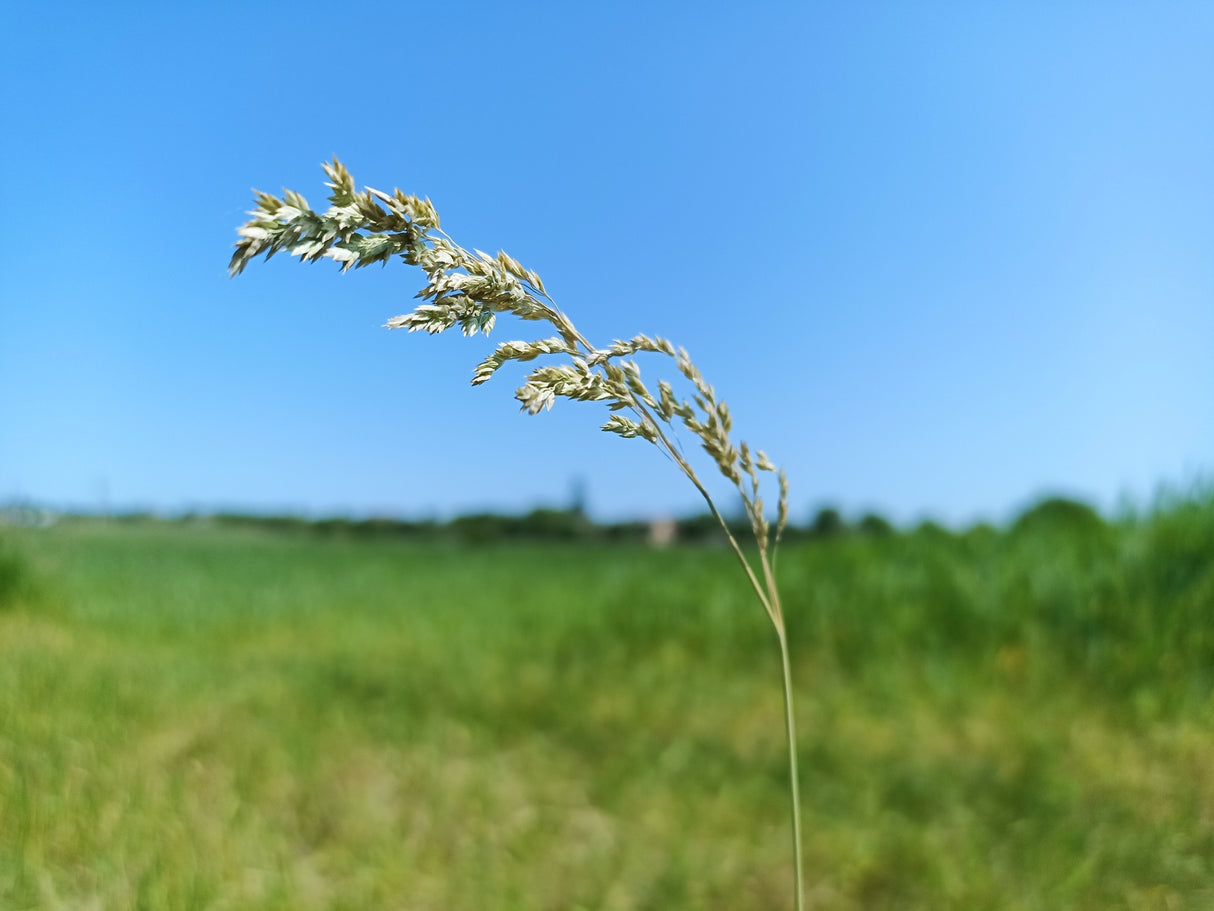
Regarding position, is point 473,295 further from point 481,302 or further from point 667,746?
point 667,746

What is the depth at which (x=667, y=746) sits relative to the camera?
17.0ft

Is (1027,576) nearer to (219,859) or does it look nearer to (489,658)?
(489,658)

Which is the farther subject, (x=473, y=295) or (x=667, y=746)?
(x=667, y=746)

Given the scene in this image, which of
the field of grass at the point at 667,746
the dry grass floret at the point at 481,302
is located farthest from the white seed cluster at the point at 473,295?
the field of grass at the point at 667,746

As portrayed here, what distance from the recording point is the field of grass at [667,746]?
332cm

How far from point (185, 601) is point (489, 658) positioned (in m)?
7.02

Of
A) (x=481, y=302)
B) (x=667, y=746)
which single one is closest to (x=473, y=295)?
(x=481, y=302)

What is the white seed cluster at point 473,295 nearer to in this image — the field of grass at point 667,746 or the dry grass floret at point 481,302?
the dry grass floret at point 481,302

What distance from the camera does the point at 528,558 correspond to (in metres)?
21.2

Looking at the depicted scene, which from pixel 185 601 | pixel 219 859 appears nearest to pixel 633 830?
pixel 219 859

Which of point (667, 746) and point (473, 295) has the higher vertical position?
point (473, 295)

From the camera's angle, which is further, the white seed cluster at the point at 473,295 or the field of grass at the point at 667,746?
the field of grass at the point at 667,746

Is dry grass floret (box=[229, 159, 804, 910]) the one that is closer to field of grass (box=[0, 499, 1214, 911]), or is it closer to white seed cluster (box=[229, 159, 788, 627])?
white seed cluster (box=[229, 159, 788, 627])

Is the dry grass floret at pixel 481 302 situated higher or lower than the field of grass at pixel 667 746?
higher
